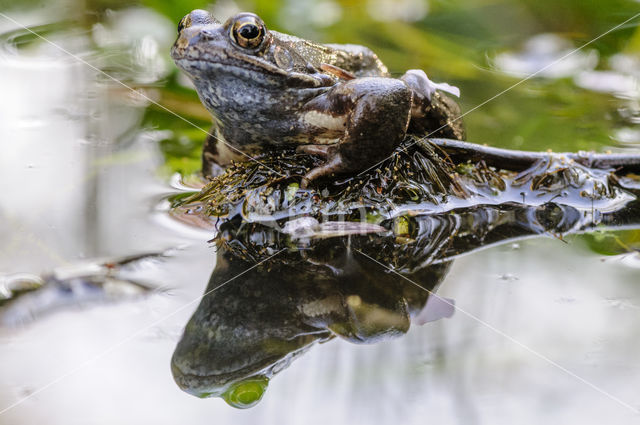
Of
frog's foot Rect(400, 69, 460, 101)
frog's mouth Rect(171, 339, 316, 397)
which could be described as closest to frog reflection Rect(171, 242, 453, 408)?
frog's mouth Rect(171, 339, 316, 397)

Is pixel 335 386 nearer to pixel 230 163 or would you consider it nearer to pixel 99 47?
pixel 230 163

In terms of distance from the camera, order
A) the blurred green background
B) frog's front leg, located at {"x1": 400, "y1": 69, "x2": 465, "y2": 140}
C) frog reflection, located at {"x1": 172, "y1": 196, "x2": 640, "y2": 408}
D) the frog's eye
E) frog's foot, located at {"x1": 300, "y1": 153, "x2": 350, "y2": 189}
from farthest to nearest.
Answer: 1. the blurred green background
2. frog's front leg, located at {"x1": 400, "y1": 69, "x2": 465, "y2": 140}
3. frog's foot, located at {"x1": 300, "y1": 153, "x2": 350, "y2": 189}
4. the frog's eye
5. frog reflection, located at {"x1": 172, "y1": 196, "x2": 640, "y2": 408}

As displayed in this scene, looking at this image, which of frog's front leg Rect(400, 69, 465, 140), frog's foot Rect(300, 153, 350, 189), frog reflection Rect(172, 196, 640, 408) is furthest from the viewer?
frog's front leg Rect(400, 69, 465, 140)

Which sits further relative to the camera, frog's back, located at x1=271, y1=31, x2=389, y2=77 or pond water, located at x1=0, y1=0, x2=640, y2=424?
frog's back, located at x1=271, y1=31, x2=389, y2=77

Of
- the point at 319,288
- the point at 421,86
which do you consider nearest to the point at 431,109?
the point at 421,86

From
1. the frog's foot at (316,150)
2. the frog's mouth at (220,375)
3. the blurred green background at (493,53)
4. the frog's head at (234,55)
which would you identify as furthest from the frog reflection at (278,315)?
the blurred green background at (493,53)

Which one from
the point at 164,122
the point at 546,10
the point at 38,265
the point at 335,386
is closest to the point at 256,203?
the point at 38,265

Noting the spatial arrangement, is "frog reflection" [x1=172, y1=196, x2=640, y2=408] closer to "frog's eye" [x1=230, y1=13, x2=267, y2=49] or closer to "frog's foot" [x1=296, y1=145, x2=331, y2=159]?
"frog's foot" [x1=296, y1=145, x2=331, y2=159]
